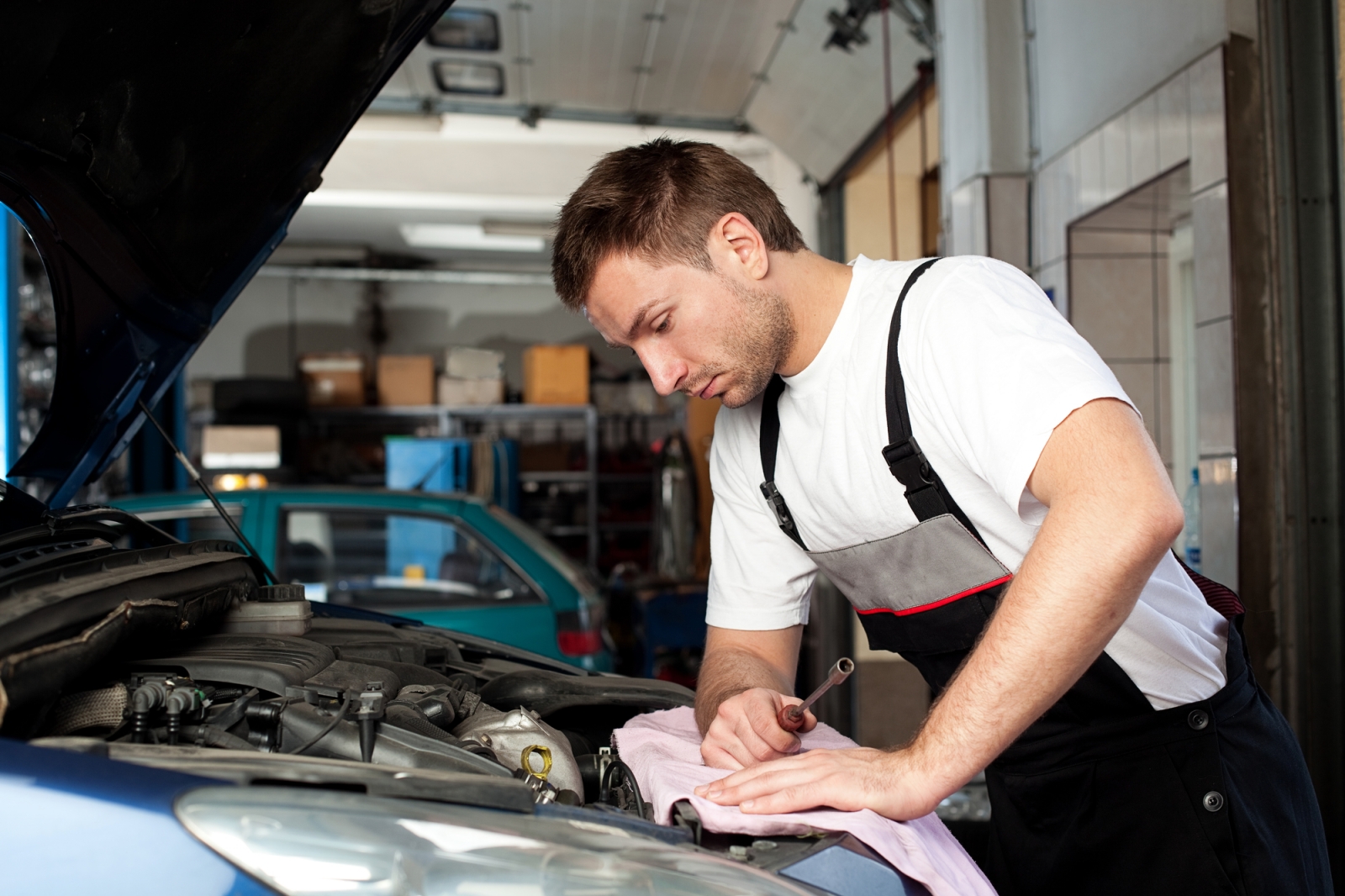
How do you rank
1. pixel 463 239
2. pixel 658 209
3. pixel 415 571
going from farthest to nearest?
1. pixel 463 239
2. pixel 415 571
3. pixel 658 209

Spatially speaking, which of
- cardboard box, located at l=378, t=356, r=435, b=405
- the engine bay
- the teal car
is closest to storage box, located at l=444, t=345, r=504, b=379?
cardboard box, located at l=378, t=356, r=435, b=405

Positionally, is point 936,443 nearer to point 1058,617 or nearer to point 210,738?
point 1058,617

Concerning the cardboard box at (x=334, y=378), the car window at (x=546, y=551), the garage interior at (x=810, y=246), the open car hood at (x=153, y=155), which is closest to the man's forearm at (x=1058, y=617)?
the garage interior at (x=810, y=246)

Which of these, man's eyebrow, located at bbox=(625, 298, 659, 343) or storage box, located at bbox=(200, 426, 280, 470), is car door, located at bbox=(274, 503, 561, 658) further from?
storage box, located at bbox=(200, 426, 280, 470)

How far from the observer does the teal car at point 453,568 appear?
3.78 m

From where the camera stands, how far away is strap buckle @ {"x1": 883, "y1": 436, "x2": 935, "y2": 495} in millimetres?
1296

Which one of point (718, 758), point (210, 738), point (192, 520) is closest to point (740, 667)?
point (718, 758)

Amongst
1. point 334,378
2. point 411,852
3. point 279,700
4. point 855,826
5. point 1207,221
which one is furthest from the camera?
point 334,378

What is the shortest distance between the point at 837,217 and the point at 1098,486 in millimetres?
5240

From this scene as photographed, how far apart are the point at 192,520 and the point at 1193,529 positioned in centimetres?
399

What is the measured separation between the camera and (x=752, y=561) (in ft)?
5.27

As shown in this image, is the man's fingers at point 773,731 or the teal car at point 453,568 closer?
the man's fingers at point 773,731

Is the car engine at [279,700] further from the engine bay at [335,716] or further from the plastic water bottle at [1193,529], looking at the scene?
the plastic water bottle at [1193,529]

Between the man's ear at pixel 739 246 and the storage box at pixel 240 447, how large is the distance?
6.81 m
